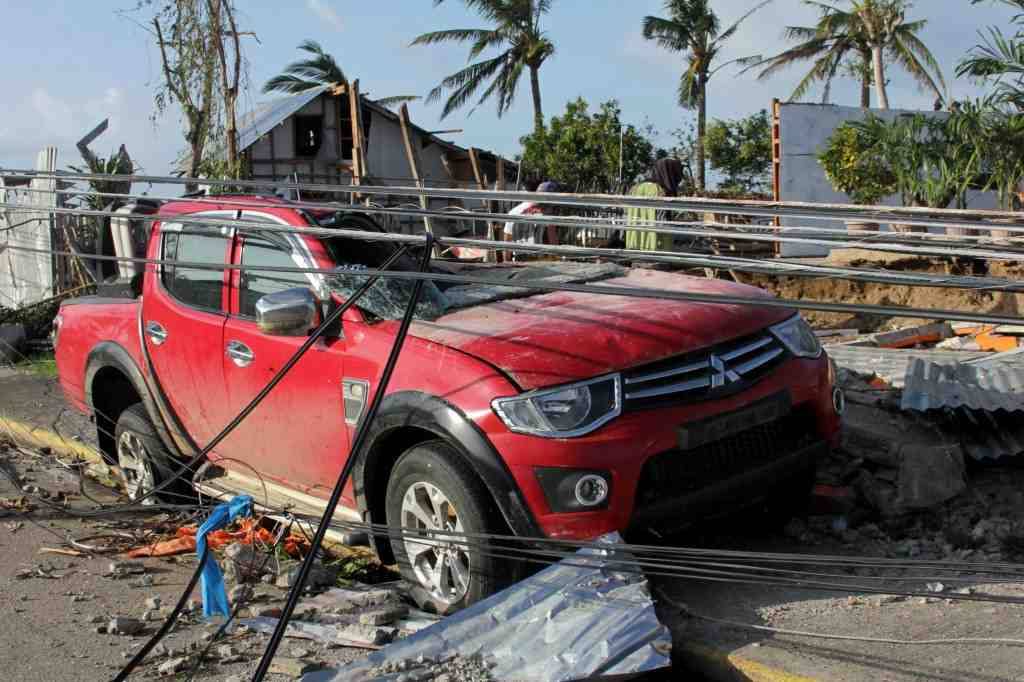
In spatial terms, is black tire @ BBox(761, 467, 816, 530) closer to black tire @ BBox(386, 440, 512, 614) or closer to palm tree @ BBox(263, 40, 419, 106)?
black tire @ BBox(386, 440, 512, 614)

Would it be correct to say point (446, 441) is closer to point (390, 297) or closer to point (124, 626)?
point (390, 297)

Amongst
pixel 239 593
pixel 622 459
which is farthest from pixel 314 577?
pixel 622 459

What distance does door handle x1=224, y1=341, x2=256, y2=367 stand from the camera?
5336 millimetres

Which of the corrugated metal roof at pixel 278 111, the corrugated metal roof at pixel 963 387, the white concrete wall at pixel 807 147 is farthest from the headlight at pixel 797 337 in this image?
the corrugated metal roof at pixel 278 111

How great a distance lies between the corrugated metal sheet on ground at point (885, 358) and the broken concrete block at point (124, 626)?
496cm

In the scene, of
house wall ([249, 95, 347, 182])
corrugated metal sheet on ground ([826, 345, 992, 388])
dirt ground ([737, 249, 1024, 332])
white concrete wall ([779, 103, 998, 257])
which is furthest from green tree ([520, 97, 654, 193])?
corrugated metal sheet on ground ([826, 345, 992, 388])

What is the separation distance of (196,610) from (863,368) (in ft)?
16.4

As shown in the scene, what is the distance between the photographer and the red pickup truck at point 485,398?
4.10m

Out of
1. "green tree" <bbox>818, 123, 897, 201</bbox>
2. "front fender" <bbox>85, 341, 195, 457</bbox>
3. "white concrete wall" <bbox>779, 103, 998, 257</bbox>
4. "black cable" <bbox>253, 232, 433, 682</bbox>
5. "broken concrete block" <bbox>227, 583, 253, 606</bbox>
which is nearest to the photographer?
"black cable" <bbox>253, 232, 433, 682</bbox>

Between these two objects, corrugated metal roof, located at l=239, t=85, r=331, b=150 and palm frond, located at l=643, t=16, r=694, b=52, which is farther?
palm frond, located at l=643, t=16, r=694, b=52

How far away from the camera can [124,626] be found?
469 cm

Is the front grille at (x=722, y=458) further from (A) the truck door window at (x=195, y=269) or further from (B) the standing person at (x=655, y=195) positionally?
(B) the standing person at (x=655, y=195)

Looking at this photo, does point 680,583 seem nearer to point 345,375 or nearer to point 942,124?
point 345,375

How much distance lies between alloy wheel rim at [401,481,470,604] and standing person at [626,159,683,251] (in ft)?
14.2
